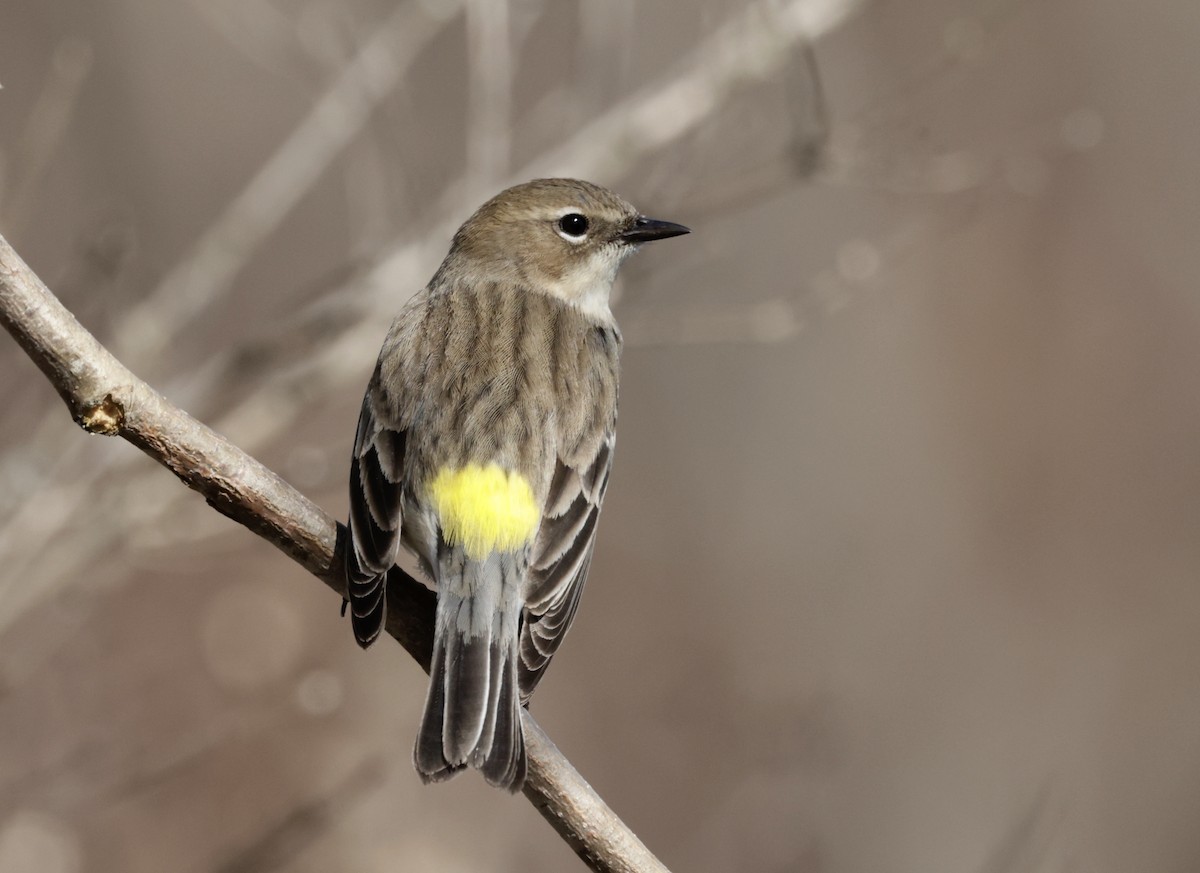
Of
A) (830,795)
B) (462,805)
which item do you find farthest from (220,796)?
(830,795)

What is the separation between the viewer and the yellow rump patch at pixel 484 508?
4668mm

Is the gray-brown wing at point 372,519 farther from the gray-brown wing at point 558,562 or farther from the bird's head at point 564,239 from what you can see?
the bird's head at point 564,239

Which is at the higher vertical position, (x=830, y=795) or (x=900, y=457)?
(x=900, y=457)

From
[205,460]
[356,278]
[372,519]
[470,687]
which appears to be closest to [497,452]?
[372,519]

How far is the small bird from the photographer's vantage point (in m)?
4.29

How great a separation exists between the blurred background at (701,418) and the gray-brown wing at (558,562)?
178 centimetres

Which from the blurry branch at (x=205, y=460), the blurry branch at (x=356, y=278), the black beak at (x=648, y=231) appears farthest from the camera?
the blurry branch at (x=356, y=278)

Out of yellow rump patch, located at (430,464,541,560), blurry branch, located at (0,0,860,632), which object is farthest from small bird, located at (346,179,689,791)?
blurry branch, located at (0,0,860,632)

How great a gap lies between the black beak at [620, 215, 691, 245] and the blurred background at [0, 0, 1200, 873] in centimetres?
99

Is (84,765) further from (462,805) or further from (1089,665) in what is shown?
(1089,665)

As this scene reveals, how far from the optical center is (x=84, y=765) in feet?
21.1

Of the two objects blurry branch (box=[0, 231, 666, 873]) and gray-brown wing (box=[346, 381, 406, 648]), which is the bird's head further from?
blurry branch (box=[0, 231, 666, 873])

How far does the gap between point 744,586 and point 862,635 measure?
92 centimetres

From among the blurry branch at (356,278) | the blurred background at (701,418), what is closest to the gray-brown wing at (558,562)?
Answer: the blurred background at (701,418)
